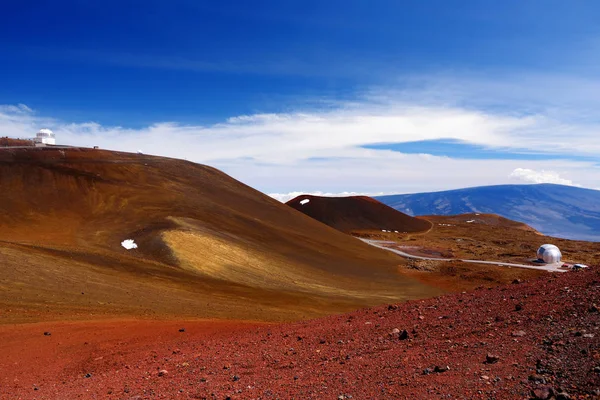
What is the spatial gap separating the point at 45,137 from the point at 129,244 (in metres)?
51.2

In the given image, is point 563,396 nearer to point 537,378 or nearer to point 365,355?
point 537,378

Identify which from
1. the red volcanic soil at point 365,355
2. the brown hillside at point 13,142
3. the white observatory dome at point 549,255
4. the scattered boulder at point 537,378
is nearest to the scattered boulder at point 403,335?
the red volcanic soil at point 365,355

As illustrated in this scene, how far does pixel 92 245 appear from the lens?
36812 millimetres

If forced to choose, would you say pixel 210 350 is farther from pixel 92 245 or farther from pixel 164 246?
pixel 92 245

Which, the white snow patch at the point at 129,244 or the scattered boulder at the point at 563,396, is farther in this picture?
the white snow patch at the point at 129,244

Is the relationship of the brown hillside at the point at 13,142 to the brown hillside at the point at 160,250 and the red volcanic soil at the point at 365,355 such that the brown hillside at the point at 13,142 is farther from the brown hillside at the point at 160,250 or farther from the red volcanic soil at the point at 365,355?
the red volcanic soil at the point at 365,355

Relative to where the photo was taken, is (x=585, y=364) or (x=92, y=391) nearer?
(x=585, y=364)

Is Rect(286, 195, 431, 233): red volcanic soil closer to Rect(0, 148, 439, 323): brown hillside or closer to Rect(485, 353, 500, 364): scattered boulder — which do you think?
Rect(0, 148, 439, 323): brown hillside

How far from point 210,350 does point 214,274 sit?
2196 cm

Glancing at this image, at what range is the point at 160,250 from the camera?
1437 inches

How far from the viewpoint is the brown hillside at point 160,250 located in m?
23.5

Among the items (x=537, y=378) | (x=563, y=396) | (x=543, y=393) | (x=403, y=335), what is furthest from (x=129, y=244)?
(x=563, y=396)

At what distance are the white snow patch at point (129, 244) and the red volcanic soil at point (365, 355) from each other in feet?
72.8

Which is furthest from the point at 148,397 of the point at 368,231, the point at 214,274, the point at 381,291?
the point at 368,231
